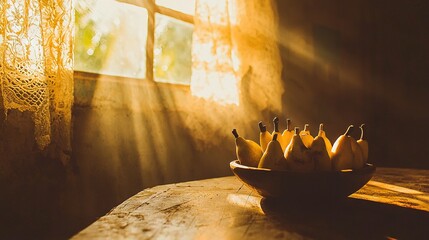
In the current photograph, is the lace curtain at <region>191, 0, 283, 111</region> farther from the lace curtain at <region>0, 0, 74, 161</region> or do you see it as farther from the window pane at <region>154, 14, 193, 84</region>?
the lace curtain at <region>0, 0, 74, 161</region>

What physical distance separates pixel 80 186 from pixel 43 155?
29 centimetres

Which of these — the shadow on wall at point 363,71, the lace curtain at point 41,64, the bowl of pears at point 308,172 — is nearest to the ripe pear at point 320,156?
the bowl of pears at point 308,172

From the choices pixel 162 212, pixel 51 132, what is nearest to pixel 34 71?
pixel 51 132

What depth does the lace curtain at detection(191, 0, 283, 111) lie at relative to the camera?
7.73 ft

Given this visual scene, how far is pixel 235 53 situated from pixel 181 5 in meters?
0.53

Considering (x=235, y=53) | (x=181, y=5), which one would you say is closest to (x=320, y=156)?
(x=235, y=53)

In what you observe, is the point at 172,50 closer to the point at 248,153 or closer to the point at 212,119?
the point at 212,119

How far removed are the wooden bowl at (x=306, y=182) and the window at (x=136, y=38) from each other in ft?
4.79

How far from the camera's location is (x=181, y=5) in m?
2.45

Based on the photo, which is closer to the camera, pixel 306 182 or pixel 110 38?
pixel 306 182

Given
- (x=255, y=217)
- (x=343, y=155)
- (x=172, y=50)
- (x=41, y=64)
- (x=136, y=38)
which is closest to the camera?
(x=255, y=217)

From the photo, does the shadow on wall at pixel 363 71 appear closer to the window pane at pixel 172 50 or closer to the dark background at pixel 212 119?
the dark background at pixel 212 119

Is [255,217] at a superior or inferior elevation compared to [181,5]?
inferior

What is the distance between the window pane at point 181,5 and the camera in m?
2.34
